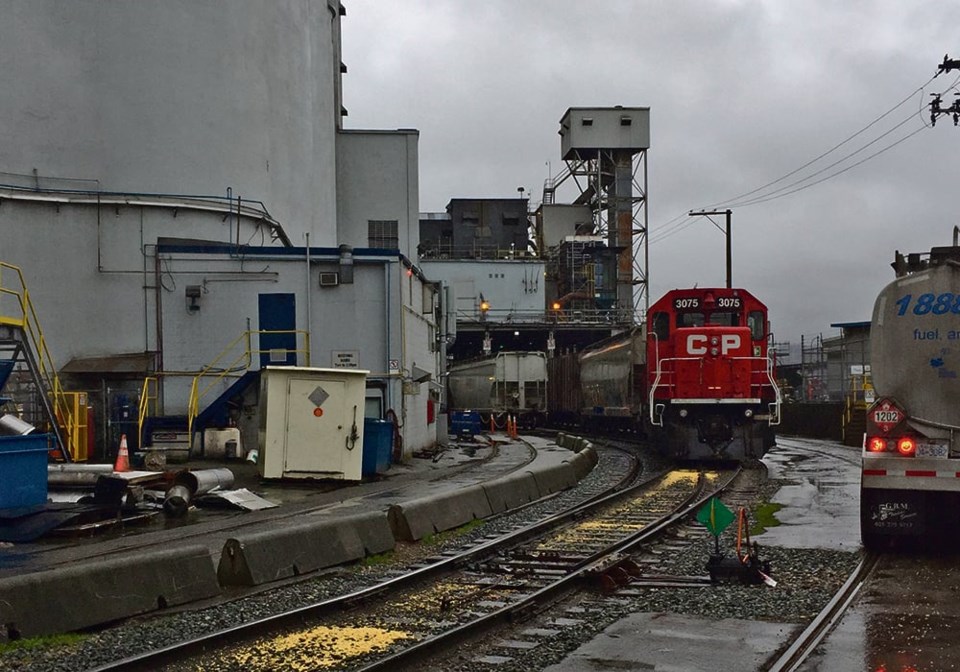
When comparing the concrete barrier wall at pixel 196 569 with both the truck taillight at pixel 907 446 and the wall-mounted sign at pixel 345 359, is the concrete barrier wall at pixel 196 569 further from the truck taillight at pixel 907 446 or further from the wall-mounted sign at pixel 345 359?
the wall-mounted sign at pixel 345 359

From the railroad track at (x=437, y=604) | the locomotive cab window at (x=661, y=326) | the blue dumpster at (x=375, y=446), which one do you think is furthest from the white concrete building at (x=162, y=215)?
the railroad track at (x=437, y=604)

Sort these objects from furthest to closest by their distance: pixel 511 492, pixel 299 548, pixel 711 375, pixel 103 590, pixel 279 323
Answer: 1. pixel 279 323
2. pixel 711 375
3. pixel 511 492
4. pixel 299 548
5. pixel 103 590

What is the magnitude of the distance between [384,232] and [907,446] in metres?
32.5

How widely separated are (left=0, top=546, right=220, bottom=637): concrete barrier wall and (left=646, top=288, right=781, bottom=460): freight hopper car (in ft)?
49.8

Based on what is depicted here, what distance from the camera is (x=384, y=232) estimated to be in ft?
137

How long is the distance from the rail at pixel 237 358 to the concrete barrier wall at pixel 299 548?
41.4 ft

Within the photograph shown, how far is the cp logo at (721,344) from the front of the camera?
75.9 ft

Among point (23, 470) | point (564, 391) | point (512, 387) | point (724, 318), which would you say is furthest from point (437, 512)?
point (512, 387)

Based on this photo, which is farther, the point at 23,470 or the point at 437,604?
the point at 23,470

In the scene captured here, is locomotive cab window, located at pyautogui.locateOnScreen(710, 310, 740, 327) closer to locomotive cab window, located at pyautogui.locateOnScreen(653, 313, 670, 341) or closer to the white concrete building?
locomotive cab window, located at pyautogui.locateOnScreen(653, 313, 670, 341)

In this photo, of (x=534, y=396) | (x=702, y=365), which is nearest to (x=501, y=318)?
(x=534, y=396)

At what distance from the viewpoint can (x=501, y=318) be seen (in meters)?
68.9

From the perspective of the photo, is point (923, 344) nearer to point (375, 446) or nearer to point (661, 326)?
point (375, 446)

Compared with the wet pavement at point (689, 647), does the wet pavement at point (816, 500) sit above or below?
below
